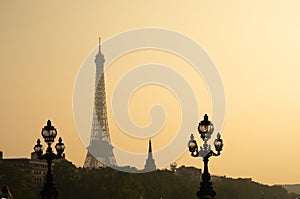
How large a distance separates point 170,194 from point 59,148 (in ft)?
413

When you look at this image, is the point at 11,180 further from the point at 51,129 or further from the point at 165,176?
the point at 51,129

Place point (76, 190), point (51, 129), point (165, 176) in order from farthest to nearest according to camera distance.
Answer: point (165, 176) < point (76, 190) < point (51, 129)

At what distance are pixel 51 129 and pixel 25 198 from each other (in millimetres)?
74444

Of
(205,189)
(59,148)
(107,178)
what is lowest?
(205,189)

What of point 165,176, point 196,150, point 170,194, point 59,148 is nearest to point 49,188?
point 59,148

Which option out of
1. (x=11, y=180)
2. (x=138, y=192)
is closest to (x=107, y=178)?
(x=138, y=192)

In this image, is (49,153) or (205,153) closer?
(205,153)

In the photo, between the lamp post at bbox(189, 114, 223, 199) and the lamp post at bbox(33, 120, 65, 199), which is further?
the lamp post at bbox(33, 120, 65, 199)

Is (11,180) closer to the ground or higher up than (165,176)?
closer to the ground

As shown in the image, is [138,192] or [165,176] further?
[165,176]

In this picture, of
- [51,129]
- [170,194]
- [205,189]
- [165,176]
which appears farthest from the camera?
[165,176]

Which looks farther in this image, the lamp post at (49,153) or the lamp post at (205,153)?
the lamp post at (49,153)

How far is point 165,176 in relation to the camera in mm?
189375

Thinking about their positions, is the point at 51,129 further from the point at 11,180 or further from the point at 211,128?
the point at 11,180
